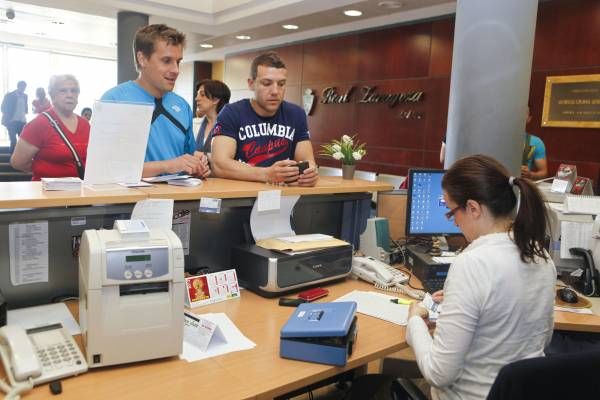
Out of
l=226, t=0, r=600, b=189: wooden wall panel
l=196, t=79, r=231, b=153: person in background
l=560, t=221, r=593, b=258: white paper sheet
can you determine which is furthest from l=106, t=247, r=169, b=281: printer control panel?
l=226, t=0, r=600, b=189: wooden wall panel

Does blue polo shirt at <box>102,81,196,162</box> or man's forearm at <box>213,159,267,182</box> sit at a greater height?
blue polo shirt at <box>102,81,196,162</box>

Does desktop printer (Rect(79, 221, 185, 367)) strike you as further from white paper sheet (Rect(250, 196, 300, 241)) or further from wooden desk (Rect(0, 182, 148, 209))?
white paper sheet (Rect(250, 196, 300, 241))

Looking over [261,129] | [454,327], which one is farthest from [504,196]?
[261,129]

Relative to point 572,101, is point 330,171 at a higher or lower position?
lower

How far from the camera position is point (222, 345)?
55.5 inches

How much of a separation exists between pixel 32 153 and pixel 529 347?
8.77ft

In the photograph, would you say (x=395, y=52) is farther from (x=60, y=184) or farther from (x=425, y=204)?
(x=60, y=184)

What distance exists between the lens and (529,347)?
131 cm

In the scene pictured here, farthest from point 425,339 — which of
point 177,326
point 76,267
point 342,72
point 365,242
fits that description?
point 342,72

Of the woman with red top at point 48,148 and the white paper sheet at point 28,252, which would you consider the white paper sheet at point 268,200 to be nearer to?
the white paper sheet at point 28,252

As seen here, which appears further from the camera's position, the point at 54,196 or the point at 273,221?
the point at 273,221

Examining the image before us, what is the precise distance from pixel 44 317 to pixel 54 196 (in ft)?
1.19

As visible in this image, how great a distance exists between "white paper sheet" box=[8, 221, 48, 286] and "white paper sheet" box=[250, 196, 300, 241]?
732 mm

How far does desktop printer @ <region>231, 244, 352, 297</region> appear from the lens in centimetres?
176
